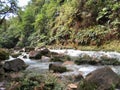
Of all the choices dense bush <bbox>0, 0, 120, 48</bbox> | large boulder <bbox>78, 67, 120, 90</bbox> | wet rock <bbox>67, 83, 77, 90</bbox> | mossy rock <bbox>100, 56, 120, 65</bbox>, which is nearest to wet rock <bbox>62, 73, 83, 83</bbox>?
wet rock <bbox>67, 83, 77, 90</bbox>

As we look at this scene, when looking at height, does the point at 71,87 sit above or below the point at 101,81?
below

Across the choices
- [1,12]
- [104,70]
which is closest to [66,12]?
[1,12]

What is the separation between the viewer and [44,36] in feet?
111

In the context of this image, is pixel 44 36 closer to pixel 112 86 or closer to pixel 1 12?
pixel 1 12

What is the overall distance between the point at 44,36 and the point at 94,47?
1402 cm

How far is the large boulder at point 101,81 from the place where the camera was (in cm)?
705

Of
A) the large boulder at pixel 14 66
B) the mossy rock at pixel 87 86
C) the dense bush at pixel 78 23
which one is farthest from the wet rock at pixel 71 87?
the dense bush at pixel 78 23

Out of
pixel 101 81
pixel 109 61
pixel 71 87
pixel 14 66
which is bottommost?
pixel 109 61

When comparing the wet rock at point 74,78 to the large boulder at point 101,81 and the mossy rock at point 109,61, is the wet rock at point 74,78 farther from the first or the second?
the mossy rock at point 109,61

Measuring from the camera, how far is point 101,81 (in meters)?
7.24

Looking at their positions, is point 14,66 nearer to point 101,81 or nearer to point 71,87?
point 71,87

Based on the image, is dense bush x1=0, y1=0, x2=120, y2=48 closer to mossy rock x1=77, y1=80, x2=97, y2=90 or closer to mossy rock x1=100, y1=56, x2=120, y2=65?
mossy rock x1=100, y1=56, x2=120, y2=65

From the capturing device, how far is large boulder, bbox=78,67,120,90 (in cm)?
705

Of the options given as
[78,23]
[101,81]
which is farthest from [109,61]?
[78,23]
